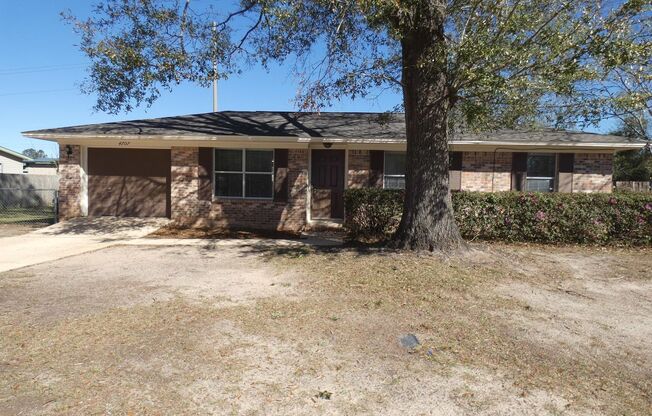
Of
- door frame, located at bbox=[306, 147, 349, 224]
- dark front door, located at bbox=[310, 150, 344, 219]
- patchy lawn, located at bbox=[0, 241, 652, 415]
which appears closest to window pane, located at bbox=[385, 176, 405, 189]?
door frame, located at bbox=[306, 147, 349, 224]

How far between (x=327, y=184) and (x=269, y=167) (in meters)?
1.80

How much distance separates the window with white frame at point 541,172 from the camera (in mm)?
12945

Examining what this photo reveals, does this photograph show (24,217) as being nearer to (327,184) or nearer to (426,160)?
(327,184)

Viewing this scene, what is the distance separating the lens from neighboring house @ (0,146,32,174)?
31.4 m

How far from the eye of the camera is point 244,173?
1257 cm

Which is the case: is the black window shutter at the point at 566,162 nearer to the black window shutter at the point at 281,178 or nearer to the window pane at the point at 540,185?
the window pane at the point at 540,185

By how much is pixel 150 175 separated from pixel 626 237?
12.8m

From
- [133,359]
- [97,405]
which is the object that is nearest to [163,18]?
[133,359]

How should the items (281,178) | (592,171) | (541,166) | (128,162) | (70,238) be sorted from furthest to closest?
(128,162)
(541,166)
(592,171)
(281,178)
(70,238)

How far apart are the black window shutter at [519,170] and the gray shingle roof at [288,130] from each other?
0.59m

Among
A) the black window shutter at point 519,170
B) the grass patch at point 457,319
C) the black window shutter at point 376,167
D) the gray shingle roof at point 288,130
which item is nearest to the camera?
the grass patch at point 457,319

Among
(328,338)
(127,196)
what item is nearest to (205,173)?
(127,196)

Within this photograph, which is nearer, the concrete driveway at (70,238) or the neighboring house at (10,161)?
the concrete driveway at (70,238)

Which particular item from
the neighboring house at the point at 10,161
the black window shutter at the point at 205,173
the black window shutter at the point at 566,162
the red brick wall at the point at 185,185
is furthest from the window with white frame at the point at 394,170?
the neighboring house at the point at 10,161
